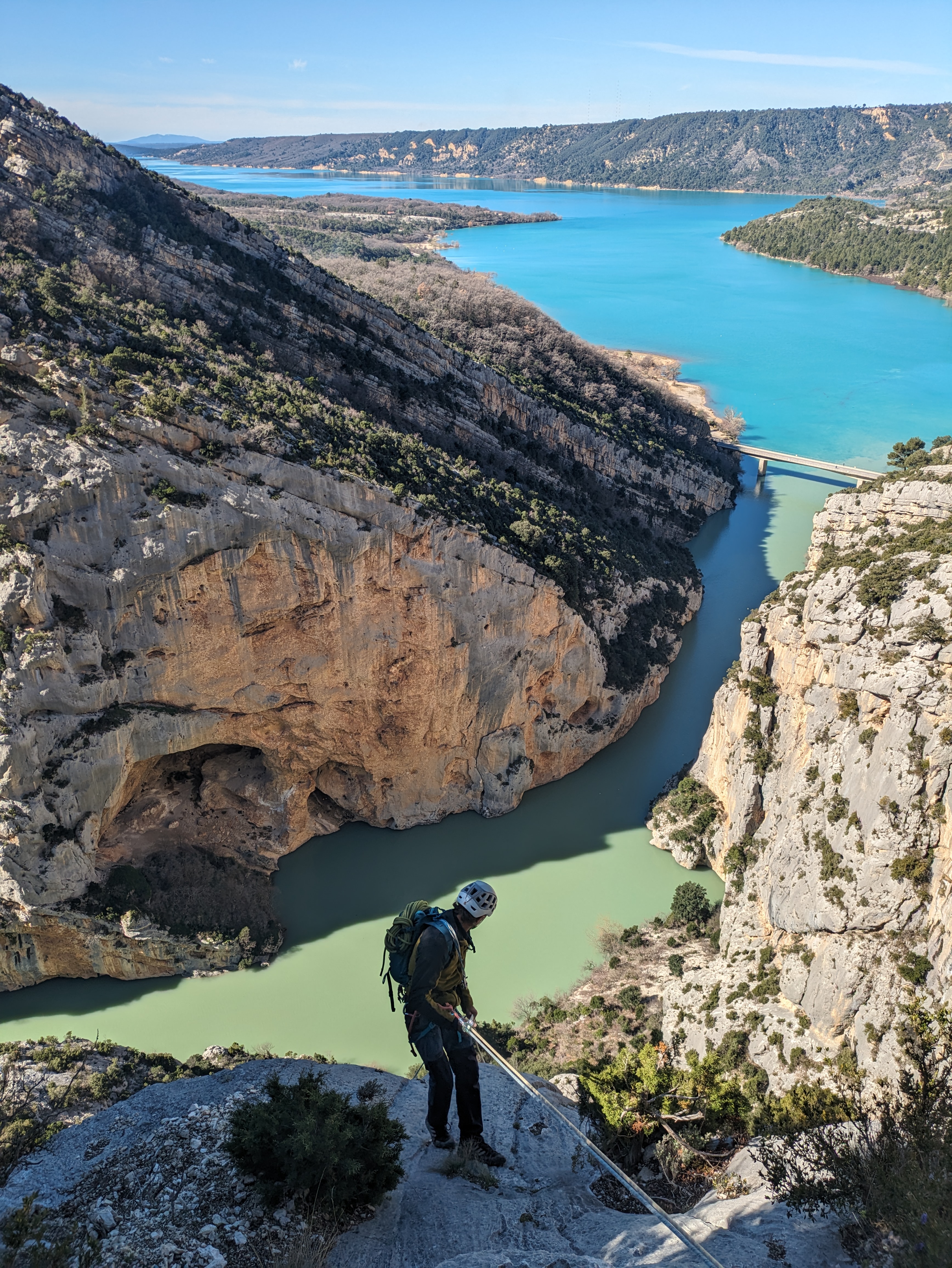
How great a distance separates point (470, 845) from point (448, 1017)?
15.0 m

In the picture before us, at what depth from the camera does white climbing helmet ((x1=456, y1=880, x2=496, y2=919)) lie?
6961mm

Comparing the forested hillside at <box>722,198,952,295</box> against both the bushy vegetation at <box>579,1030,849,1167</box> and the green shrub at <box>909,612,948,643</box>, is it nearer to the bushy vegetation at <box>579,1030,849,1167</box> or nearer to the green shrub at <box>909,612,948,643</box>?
the green shrub at <box>909,612,948,643</box>

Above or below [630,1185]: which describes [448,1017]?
above

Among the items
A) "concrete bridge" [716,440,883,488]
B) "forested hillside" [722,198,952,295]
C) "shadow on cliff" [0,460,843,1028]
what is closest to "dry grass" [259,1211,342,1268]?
"shadow on cliff" [0,460,843,1028]

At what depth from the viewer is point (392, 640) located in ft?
65.8

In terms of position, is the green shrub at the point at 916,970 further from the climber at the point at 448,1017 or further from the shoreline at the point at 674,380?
the shoreline at the point at 674,380

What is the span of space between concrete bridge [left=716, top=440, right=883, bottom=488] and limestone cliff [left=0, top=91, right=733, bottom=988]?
2766 cm

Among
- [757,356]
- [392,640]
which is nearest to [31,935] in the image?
[392,640]

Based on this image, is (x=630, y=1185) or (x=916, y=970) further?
(x=916, y=970)

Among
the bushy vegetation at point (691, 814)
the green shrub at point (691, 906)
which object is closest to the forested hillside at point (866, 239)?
the bushy vegetation at point (691, 814)

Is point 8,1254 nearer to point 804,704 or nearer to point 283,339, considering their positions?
point 804,704

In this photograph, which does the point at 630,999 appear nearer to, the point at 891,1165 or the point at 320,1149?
the point at 891,1165

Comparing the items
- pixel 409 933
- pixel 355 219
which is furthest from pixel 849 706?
pixel 355 219

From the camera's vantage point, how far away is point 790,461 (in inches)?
1938
